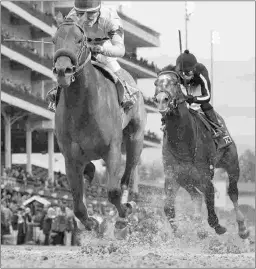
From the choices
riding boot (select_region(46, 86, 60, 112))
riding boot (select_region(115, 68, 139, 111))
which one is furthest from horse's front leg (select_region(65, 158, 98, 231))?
riding boot (select_region(115, 68, 139, 111))

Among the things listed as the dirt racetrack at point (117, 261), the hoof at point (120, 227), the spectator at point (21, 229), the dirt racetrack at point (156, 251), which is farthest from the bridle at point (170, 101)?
the spectator at point (21, 229)

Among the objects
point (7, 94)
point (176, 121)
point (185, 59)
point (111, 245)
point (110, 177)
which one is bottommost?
point (111, 245)

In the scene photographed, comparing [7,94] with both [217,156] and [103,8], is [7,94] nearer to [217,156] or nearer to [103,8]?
[217,156]

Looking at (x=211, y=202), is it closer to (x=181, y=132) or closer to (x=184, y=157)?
(x=184, y=157)

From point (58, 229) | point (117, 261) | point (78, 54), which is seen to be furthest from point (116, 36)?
point (58, 229)

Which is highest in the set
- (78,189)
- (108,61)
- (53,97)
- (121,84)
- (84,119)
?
(108,61)

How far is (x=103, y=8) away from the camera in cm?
1445

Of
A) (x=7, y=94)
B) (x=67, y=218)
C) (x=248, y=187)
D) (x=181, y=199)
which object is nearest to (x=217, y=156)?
(x=181, y=199)

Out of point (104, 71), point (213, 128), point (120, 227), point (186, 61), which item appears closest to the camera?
point (104, 71)

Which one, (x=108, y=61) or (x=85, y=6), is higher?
(x=85, y=6)

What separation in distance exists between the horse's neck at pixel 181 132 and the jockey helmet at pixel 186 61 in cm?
92

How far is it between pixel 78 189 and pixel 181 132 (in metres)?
3.61

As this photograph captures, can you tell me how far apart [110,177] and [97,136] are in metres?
0.58

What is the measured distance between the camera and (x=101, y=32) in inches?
566
